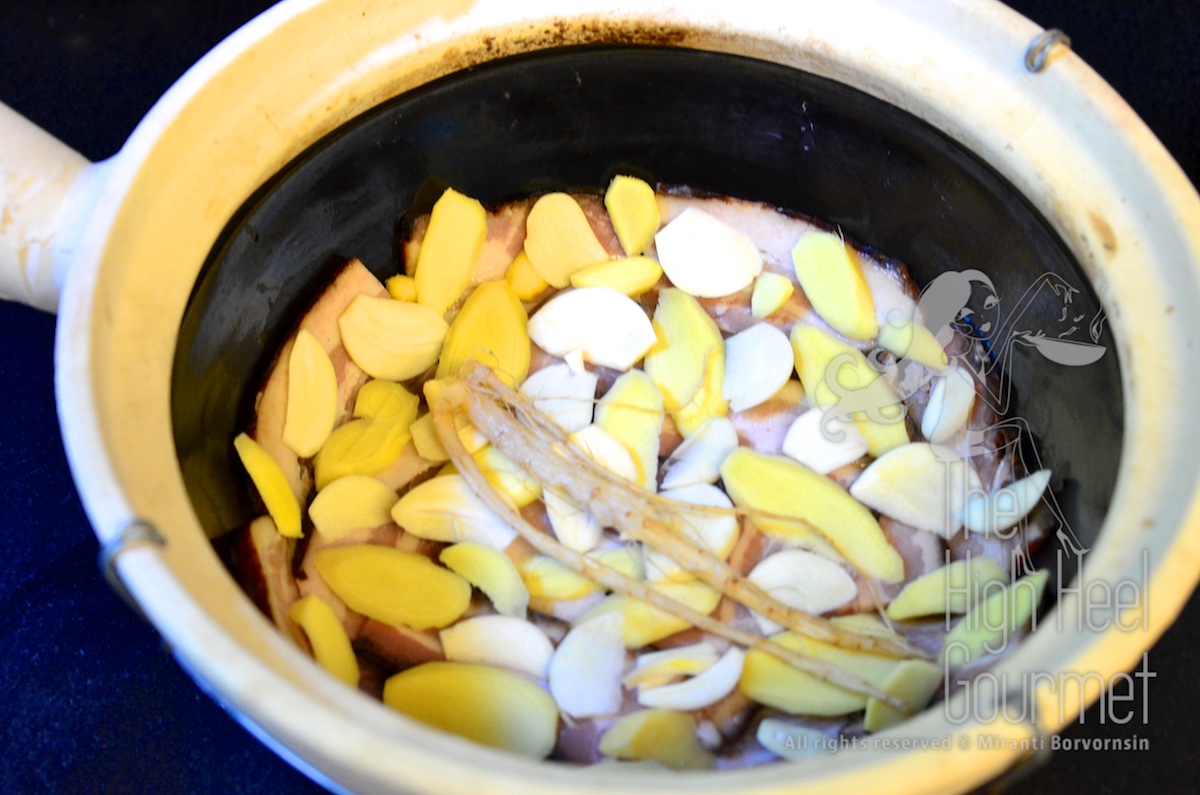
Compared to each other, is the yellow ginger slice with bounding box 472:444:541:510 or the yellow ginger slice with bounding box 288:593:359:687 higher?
the yellow ginger slice with bounding box 472:444:541:510

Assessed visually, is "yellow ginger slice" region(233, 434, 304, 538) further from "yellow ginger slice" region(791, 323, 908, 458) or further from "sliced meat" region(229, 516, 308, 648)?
"yellow ginger slice" region(791, 323, 908, 458)

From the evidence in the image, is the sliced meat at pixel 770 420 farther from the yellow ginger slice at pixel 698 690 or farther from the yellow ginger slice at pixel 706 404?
the yellow ginger slice at pixel 698 690

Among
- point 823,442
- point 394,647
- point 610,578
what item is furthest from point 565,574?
point 823,442

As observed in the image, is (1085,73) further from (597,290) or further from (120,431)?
(120,431)

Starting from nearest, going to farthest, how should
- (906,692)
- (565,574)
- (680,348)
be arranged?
(906,692) < (565,574) < (680,348)

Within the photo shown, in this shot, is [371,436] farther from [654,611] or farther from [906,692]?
[906,692]

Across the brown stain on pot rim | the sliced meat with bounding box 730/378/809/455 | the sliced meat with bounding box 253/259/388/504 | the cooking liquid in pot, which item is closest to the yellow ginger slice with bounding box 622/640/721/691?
the cooking liquid in pot

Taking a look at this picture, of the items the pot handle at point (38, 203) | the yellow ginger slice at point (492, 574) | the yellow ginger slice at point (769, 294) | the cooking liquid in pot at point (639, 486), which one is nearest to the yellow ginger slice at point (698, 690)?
the cooking liquid in pot at point (639, 486)

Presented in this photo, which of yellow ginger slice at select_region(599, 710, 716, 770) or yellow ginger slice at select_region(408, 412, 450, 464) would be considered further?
yellow ginger slice at select_region(408, 412, 450, 464)
